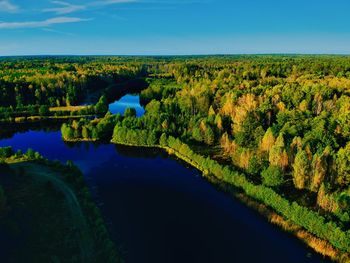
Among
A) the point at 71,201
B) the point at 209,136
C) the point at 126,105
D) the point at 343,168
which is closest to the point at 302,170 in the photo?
the point at 343,168

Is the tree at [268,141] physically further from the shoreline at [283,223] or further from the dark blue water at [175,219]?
the dark blue water at [175,219]

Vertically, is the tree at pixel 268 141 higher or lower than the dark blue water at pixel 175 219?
higher

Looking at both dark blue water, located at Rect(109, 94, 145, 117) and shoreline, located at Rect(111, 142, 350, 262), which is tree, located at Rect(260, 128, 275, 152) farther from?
dark blue water, located at Rect(109, 94, 145, 117)

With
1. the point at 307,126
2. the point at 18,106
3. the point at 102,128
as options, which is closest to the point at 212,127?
the point at 307,126

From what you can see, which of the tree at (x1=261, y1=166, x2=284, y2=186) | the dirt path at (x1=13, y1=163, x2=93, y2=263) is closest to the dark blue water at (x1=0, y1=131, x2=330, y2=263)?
the dirt path at (x1=13, y1=163, x2=93, y2=263)

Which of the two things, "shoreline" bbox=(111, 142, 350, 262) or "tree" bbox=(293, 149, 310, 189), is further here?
"tree" bbox=(293, 149, 310, 189)

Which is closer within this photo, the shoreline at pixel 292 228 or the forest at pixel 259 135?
the shoreline at pixel 292 228

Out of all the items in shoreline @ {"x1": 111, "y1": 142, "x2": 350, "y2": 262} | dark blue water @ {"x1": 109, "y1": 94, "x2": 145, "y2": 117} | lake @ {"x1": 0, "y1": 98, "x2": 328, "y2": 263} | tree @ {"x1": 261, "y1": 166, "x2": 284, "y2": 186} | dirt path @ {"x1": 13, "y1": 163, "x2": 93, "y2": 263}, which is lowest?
dark blue water @ {"x1": 109, "y1": 94, "x2": 145, "y2": 117}

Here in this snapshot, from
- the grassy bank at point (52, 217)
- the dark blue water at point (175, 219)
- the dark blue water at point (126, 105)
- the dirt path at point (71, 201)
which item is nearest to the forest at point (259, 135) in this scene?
the dark blue water at point (175, 219)
